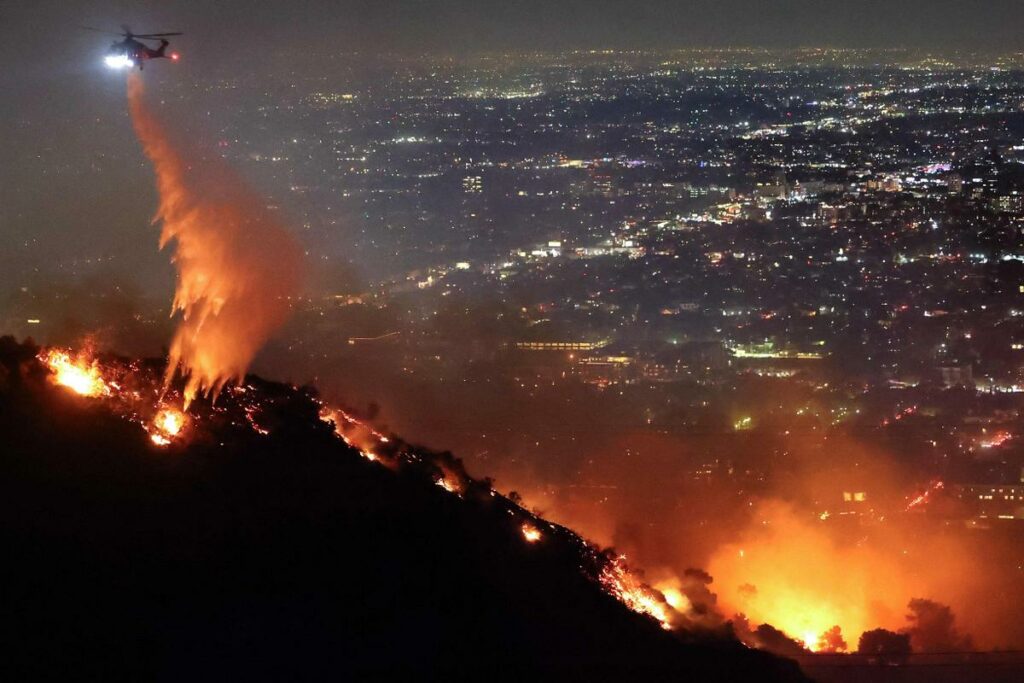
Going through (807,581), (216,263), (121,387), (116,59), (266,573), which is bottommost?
(266,573)

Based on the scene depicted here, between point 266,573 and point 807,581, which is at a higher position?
point 807,581

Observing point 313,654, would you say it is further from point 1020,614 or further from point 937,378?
point 937,378

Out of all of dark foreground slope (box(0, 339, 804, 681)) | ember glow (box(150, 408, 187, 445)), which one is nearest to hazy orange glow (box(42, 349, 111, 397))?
dark foreground slope (box(0, 339, 804, 681))

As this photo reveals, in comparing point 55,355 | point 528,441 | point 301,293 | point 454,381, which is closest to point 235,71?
point 301,293

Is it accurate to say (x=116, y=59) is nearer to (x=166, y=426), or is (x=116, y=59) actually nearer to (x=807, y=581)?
(x=166, y=426)

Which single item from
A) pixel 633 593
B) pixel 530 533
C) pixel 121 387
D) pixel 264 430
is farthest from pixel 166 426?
pixel 633 593

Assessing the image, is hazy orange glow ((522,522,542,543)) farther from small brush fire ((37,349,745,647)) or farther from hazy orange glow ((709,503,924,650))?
hazy orange glow ((709,503,924,650))
